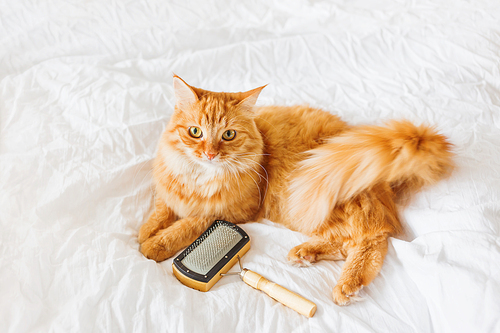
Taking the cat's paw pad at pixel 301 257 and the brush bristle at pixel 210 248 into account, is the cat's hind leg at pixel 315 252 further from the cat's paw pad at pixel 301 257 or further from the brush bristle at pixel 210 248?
the brush bristle at pixel 210 248

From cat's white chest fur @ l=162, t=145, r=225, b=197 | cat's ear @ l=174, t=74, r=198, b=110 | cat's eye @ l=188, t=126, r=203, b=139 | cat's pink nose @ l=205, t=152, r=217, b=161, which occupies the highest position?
cat's ear @ l=174, t=74, r=198, b=110

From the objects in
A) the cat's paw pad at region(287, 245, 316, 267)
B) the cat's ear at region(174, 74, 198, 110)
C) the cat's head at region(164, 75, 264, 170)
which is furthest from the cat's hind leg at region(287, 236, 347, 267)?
the cat's ear at region(174, 74, 198, 110)

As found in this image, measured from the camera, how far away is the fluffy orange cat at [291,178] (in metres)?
1.16

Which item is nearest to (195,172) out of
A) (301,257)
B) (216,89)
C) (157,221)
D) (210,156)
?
(210,156)

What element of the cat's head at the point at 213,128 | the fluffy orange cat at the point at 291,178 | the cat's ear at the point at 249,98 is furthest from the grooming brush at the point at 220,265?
the cat's ear at the point at 249,98

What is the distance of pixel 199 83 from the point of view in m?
1.89

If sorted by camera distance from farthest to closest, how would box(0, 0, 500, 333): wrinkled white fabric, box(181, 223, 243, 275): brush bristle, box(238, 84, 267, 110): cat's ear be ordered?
box(238, 84, 267, 110): cat's ear
box(181, 223, 243, 275): brush bristle
box(0, 0, 500, 333): wrinkled white fabric

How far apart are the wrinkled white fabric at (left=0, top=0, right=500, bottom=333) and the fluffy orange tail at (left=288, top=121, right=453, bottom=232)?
0.32ft

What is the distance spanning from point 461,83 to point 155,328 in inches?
67.7

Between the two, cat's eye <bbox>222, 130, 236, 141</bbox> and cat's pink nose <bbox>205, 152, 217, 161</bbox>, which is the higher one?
cat's eye <bbox>222, 130, 236, 141</bbox>

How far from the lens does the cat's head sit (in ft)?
3.93


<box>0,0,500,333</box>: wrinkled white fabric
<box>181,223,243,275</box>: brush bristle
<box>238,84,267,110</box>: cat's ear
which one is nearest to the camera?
<box>0,0,500,333</box>: wrinkled white fabric

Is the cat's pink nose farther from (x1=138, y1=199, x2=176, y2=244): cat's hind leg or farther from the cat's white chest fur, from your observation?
(x1=138, y1=199, x2=176, y2=244): cat's hind leg

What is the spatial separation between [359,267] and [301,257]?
0.19m
